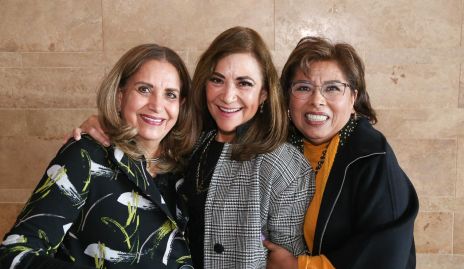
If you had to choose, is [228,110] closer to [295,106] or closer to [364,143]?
[295,106]

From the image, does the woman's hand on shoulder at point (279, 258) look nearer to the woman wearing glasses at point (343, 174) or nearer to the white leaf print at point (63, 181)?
the woman wearing glasses at point (343, 174)

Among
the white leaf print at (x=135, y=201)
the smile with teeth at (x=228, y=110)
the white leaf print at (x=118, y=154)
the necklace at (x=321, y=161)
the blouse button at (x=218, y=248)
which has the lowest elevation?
the blouse button at (x=218, y=248)

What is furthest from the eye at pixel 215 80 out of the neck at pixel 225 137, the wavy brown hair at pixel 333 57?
the wavy brown hair at pixel 333 57

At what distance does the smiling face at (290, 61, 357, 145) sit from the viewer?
172 cm

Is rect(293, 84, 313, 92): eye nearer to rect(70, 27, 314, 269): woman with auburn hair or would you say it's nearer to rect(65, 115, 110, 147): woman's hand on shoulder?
rect(70, 27, 314, 269): woman with auburn hair

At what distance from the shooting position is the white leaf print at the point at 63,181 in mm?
1282

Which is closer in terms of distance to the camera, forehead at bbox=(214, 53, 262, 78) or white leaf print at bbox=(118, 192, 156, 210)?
white leaf print at bbox=(118, 192, 156, 210)

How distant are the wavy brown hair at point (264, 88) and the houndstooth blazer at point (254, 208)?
0.05m

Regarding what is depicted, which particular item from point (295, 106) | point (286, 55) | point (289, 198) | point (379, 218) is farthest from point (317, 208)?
point (286, 55)

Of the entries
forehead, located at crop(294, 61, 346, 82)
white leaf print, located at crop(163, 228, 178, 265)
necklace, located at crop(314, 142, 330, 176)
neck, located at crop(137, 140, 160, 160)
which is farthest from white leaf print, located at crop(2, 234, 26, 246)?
forehead, located at crop(294, 61, 346, 82)

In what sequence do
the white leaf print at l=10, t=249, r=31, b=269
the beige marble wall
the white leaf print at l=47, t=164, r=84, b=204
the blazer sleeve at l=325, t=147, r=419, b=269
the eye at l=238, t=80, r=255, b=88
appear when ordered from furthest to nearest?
the beige marble wall < the eye at l=238, t=80, r=255, b=88 < the blazer sleeve at l=325, t=147, r=419, b=269 < the white leaf print at l=47, t=164, r=84, b=204 < the white leaf print at l=10, t=249, r=31, b=269

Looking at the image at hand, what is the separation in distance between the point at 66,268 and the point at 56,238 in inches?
5.9

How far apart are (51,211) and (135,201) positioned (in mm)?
281

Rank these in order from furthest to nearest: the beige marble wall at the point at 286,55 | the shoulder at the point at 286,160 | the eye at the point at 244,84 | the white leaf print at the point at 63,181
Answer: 1. the beige marble wall at the point at 286,55
2. the eye at the point at 244,84
3. the shoulder at the point at 286,160
4. the white leaf print at the point at 63,181
